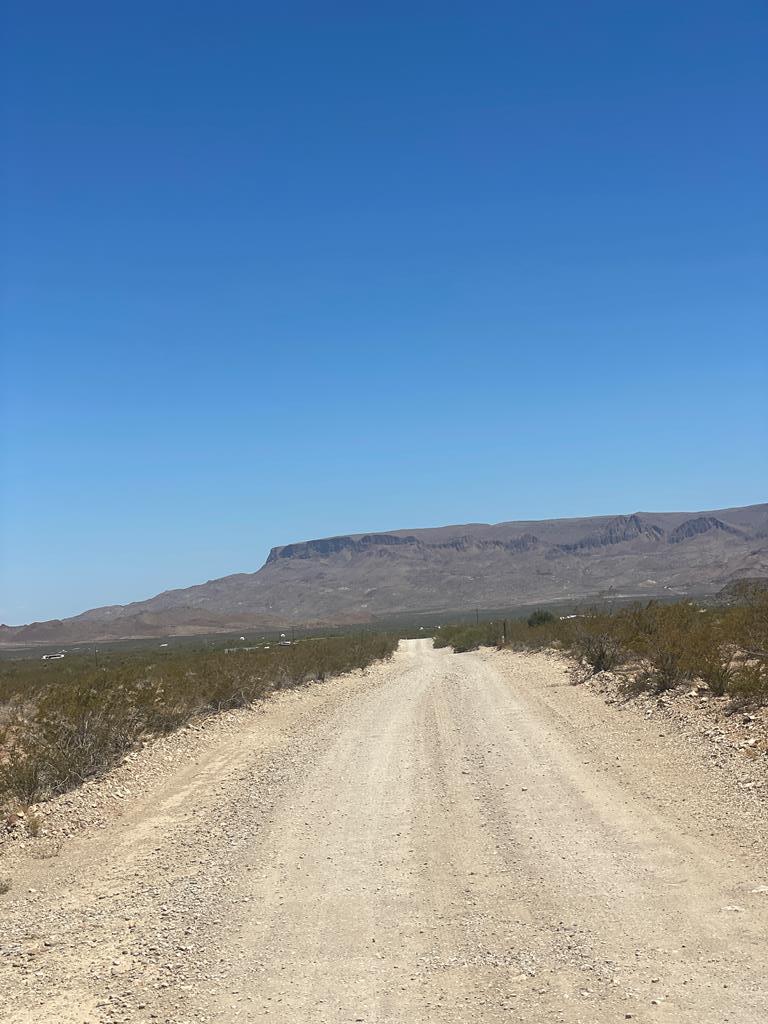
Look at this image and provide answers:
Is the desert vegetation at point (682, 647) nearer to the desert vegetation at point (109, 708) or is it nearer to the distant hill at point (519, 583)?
the desert vegetation at point (109, 708)

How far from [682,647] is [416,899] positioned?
38.3 ft

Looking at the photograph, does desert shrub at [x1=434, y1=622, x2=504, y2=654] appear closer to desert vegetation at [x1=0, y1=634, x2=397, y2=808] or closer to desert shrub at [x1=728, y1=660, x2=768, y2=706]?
desert vegetation at [x1=0, y1=634, x2=397, y2=808]

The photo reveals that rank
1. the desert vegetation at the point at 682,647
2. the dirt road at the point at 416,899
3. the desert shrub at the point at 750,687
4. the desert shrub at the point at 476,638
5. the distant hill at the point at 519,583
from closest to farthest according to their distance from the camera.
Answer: the dirt road at the point at 416,899
the desert shrub at the point at 750,687
the desert vegetation at the point at 682,647
the desert shrub at the point at 476,638
the distant hill at the point at 519,583

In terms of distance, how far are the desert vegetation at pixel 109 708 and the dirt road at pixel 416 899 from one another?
1.68 m

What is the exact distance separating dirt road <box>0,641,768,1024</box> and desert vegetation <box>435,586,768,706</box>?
2.32 meters

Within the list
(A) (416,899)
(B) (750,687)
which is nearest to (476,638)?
(B) (750,687)

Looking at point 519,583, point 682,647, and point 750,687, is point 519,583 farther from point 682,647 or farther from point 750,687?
point 750,687

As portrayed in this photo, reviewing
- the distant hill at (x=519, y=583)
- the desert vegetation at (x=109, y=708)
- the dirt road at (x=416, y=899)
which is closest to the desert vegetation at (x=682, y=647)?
the dirt road at (x=416, y=899)

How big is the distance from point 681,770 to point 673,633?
8.27 meters

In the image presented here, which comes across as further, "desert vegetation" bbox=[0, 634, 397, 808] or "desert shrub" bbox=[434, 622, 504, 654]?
"desert shrub" bbox=[434, 622, 504, 654]

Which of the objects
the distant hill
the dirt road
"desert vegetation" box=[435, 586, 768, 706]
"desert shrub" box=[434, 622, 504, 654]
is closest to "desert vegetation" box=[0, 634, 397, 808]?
the dirt road

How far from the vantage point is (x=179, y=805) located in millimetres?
11688

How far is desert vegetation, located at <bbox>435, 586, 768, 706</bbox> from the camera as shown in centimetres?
1473

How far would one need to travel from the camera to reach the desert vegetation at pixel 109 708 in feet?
43.0
